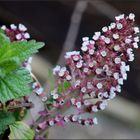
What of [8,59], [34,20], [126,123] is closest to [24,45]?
[8,59]

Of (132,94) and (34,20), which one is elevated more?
(34,20)

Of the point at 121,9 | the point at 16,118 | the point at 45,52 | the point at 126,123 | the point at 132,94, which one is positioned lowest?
the point at 16,118

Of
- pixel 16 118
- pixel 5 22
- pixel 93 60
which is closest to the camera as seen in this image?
pixel 93 60

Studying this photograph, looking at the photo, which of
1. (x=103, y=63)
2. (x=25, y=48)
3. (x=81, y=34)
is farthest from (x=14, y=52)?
(x=81, y=34)

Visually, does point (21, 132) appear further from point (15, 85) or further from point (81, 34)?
point (81, 34)

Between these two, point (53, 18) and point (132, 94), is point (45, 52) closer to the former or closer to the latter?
point (53, 18)

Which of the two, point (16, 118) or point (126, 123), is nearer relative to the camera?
point (16, 118)

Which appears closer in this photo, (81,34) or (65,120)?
(65,120)
